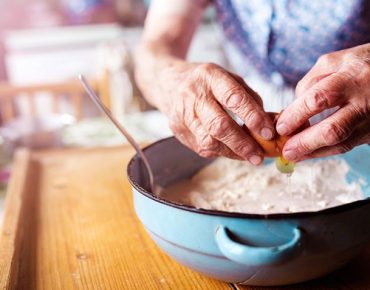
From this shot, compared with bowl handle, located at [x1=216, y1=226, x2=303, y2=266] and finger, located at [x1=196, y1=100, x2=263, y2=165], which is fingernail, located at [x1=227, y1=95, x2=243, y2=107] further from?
bowl handle, located at [x1=216, y1=226, x2=303, y2=266]

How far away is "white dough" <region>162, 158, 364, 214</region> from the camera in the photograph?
62cm

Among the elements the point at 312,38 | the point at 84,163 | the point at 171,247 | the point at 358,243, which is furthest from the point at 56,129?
the point at 358,243

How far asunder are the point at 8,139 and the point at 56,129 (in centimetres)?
13

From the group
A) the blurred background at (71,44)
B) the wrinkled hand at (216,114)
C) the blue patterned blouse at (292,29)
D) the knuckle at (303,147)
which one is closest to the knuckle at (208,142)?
the wrinkled hand at (216,114)

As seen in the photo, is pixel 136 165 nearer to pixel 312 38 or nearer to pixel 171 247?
pixel 171 247

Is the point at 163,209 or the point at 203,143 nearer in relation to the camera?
the point at 163,209

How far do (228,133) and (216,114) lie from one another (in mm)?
28

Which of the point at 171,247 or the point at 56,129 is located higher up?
the point at 171,247

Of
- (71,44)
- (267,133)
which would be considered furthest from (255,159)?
(71,44)

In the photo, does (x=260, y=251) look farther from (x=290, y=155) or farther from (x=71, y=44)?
(x=71, y=44)

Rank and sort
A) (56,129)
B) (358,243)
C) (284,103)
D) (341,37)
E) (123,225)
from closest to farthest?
(358,243), (123,225), (341,37), (284,103), (56,129)

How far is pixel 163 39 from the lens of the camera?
93 centimetres

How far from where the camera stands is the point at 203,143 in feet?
1.94

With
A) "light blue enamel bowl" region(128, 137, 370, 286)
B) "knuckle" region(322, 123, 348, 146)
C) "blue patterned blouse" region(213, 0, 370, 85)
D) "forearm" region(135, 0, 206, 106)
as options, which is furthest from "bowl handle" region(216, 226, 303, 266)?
"blue patterned blouse" region(213, 0, 370, 85)
